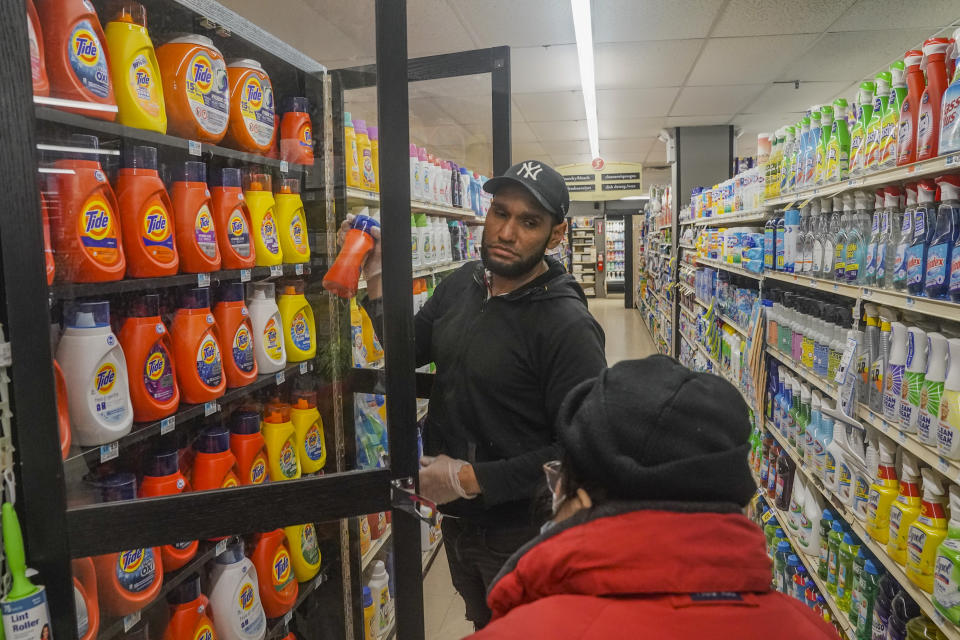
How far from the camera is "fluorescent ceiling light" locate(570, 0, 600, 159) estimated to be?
4512mm

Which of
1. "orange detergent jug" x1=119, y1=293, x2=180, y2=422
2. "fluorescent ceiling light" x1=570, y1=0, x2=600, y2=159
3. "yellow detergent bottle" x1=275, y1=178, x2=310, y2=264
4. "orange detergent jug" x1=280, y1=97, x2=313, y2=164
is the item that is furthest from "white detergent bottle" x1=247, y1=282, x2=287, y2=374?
"fluorescent ceiling light" x1=570, y1=0, x2=600, y2=159

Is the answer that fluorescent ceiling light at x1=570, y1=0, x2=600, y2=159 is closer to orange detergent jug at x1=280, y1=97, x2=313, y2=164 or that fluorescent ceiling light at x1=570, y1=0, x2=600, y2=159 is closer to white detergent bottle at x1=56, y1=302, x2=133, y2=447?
orange detergent jug at x1=280, y1=97, x2=313, y2=164

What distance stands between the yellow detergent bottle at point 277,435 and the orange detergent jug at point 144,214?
494mm

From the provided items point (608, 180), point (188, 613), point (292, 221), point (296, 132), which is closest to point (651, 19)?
point (296, 132)

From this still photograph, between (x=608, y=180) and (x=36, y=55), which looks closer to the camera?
(x=36, y=55)

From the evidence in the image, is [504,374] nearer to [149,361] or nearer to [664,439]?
[149,361]

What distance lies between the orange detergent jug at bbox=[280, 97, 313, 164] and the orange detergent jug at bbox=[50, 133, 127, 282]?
548mm

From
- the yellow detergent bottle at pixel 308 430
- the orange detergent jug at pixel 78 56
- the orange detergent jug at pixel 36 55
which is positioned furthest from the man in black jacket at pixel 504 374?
the orange detergent jug at pixel 36 55

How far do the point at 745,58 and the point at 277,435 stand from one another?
18.3 feet

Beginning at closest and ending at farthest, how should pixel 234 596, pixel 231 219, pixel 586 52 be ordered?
pixel 231 219, pixel 234 596, pixel 586 52

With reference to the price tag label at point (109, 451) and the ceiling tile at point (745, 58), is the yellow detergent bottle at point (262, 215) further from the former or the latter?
the ceiling tile at point (745, 58)

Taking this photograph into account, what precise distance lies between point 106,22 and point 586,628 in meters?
1.53

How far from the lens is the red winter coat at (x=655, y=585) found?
0.73 metres

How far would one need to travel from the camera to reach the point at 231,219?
1778mm
